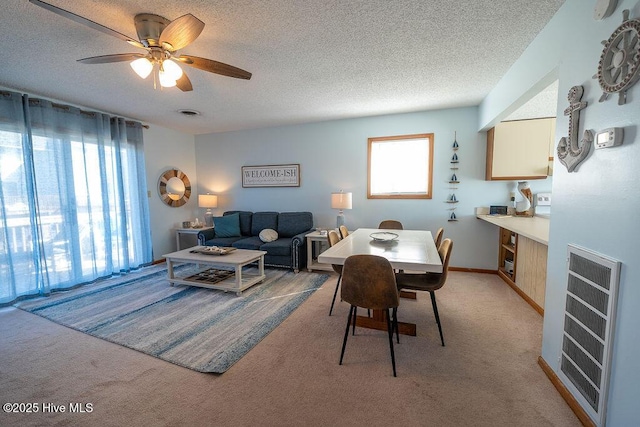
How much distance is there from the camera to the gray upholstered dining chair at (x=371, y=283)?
1674mm

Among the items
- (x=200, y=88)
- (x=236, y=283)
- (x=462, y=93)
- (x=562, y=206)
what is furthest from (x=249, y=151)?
(x=562, y=206)

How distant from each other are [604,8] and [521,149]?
8.60 ft

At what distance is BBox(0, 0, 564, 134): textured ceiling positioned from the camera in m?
1.67

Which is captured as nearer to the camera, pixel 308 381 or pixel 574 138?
pixel 574 138

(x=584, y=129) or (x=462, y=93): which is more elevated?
(x=462, y=93)

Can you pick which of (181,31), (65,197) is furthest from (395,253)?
(65,197)

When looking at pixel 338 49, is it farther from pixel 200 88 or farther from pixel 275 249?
pixel 275 249

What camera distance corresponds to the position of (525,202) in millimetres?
3572

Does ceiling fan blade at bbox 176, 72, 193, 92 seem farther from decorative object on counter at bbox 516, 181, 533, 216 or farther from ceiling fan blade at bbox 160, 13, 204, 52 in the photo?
decorative object on counter at bbox 516, 181, 533, 216

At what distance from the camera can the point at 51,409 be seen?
1492 millimetres

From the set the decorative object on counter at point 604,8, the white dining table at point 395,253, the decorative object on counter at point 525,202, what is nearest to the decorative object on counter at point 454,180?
the decorative object on counter at point 525,202

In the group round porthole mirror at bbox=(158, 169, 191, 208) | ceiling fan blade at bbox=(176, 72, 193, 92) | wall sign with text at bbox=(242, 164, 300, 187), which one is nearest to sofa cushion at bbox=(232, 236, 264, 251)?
wall sign with text at bbox=(242, 164, 300, 187)

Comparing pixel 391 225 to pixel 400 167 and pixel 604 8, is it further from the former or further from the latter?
pixel 604 8

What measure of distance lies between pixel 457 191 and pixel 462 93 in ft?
4.57
